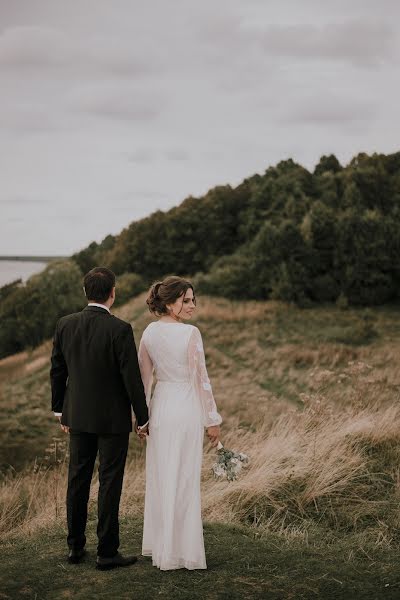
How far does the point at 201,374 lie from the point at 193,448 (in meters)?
0.51

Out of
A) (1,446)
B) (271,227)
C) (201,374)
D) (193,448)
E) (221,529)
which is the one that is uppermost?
(271,227)

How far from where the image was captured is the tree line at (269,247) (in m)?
33.3

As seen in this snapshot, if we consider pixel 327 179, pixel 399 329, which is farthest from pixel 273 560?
pixel 327 179

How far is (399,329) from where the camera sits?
2883cm

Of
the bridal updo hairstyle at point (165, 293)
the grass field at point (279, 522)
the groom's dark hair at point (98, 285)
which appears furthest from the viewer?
the bridal updo hairstyle at point (165, 293)

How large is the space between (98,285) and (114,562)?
1.87 meters

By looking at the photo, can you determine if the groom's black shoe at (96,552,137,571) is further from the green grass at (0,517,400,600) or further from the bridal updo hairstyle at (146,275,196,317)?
the bridal updo hairstyle at (146,275,196,317)

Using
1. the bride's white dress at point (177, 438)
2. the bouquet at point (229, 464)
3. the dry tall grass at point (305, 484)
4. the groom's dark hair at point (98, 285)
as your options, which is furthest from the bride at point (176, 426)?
the dry tall grass at point (305, 484)

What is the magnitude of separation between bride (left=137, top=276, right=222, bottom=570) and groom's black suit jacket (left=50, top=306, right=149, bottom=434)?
205 millimetres

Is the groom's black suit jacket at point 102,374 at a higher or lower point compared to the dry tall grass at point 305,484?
higher

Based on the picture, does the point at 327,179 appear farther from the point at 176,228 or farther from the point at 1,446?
the point at 1,446

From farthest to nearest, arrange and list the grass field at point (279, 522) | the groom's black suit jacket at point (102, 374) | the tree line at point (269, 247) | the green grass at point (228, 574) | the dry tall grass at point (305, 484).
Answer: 1. the tree line at point (269, 247)
2. the dry tall grass at point (305, 484)
3. the groom's black suit jacket at point (102, 374)
4. the grass field at point (279, 522)
5. the green grass at point (228, 574)

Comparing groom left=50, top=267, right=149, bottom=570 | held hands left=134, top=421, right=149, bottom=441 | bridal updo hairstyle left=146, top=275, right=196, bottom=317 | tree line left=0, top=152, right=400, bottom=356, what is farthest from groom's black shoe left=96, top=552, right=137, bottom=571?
tree line left=0, top=152, right=400, bottom=356

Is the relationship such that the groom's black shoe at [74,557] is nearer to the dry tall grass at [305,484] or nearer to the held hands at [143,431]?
the held hands at [143,431]
